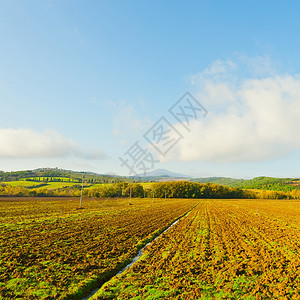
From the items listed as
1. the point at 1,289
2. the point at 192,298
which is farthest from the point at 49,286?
the point at 192,298

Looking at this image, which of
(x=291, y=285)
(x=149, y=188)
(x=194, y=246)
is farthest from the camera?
(x=149, y=188)

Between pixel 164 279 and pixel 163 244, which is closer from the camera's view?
pixel 164 279

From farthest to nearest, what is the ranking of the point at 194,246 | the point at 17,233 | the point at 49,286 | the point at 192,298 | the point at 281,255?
the point at 17,233, the point at 194,246, the point at 281,255, the point at 49,286, the point at 192,298

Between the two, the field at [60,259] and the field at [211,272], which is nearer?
the field at [211,272]

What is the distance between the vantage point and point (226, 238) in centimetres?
1834

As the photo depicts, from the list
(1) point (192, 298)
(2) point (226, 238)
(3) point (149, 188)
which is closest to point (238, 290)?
(1) point (192, 298)

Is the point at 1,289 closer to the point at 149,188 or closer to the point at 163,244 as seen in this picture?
the point at 163,244

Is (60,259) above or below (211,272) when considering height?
below

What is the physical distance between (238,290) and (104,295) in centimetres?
504

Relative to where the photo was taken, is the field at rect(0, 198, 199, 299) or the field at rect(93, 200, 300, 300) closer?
the field at rect(93, 200, 300, 300)

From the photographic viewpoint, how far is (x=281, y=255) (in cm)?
1379

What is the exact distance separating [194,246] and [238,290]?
7.00 m

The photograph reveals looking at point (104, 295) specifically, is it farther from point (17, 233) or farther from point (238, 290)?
point (17, 233)

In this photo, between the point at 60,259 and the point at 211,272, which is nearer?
the point at 211,272
